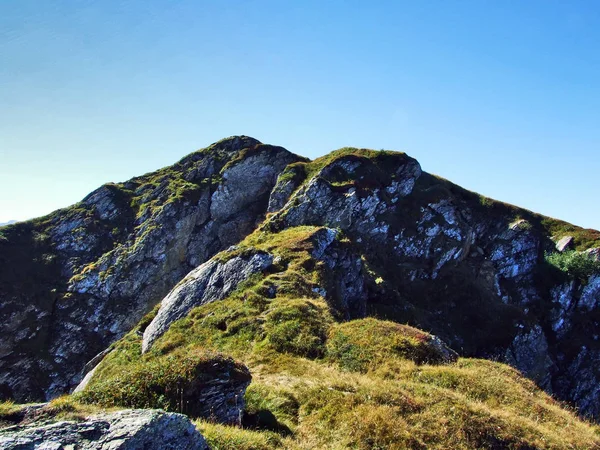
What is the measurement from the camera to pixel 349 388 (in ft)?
51.2

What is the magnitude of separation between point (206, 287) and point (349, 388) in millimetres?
19773

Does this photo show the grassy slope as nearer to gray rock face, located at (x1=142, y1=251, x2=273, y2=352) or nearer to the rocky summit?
the rocky summit

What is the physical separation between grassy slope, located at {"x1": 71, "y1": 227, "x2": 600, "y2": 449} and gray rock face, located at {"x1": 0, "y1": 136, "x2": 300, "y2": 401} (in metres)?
32.3

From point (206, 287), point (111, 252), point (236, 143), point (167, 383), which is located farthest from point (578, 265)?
point (111, 252)

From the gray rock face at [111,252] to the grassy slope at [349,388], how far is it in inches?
1271

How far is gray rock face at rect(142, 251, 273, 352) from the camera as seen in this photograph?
99.1ft

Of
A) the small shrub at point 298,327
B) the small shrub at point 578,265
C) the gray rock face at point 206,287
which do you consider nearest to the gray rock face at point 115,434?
the small shrub at point 298,327

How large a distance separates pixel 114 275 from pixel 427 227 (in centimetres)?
5332

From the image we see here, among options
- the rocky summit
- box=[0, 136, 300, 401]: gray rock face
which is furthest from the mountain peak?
the rocky summit

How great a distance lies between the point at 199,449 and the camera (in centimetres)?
908

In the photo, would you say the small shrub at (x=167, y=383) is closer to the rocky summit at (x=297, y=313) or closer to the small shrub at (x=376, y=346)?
the rocky summit at (x=297, y=313)

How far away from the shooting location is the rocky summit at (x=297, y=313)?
1271 centimetres

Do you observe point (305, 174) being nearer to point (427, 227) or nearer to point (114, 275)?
point (427, 227)

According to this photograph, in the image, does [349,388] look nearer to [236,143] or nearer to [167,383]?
[167,383]
